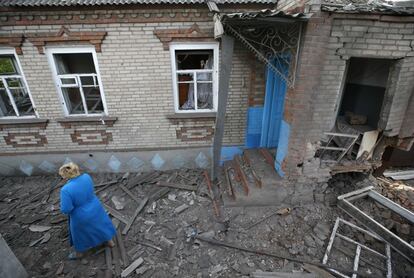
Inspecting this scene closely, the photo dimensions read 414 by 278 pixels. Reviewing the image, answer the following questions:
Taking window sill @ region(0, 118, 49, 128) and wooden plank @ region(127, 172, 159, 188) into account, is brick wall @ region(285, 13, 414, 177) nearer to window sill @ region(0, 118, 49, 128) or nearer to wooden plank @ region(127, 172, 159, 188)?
wooden plank @ region(127, 172, 159, 188)

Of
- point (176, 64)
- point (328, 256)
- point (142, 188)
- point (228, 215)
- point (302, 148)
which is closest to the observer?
point (328, 256)

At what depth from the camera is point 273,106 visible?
15.8ft

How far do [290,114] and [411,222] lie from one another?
2.72 m

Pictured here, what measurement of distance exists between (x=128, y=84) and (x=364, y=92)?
500 centimetres

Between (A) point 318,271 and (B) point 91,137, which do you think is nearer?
(A) point 318,271

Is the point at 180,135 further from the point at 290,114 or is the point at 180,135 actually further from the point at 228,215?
the point at 290,114

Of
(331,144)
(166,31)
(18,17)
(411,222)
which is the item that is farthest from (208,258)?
(18,17)

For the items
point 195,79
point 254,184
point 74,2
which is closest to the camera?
point 74,2

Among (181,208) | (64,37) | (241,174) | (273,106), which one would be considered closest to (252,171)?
(241,174)

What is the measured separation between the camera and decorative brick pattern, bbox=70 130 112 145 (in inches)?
205

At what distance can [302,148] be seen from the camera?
3820 millimetres

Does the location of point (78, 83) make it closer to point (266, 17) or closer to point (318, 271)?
point (266, 17)

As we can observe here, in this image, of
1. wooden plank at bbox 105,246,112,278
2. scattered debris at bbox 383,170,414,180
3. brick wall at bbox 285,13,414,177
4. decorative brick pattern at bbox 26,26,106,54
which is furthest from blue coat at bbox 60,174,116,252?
scattered debris at bbox 383,170,414,180

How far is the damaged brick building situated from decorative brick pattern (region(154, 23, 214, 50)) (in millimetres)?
19
